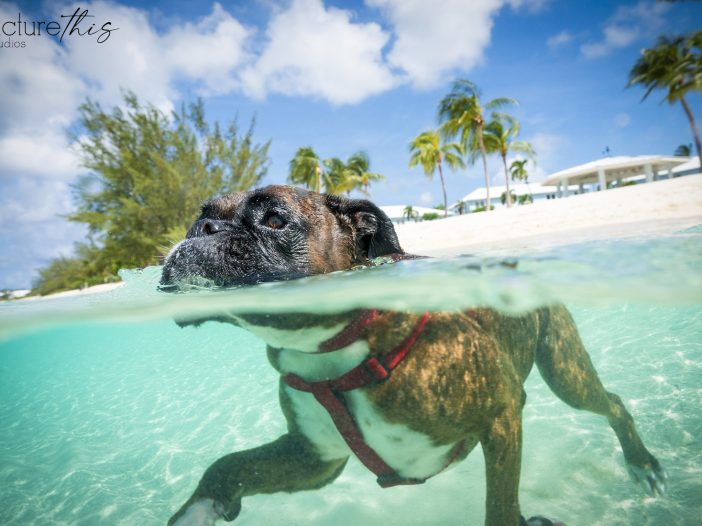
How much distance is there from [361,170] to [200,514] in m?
44.3

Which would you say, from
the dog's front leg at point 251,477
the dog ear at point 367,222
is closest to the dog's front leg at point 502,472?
the dog's front leg at point 251,477

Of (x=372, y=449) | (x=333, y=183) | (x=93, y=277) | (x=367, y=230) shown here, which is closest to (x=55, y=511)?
(x=372, y=449)

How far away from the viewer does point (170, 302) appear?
3.44m

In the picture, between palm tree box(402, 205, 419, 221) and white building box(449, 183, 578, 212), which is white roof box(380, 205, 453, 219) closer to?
palm tree box(402, 205, 419, 221)

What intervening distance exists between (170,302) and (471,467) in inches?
155

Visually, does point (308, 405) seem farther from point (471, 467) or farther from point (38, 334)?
point (38, 334)

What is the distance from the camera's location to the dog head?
2.78 metres

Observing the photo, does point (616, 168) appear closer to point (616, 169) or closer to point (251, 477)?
point (616, 169)

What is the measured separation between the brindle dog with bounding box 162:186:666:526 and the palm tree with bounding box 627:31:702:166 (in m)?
34.0

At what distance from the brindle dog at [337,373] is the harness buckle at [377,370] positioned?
0.16ft

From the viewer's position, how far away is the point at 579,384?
368 centimetres

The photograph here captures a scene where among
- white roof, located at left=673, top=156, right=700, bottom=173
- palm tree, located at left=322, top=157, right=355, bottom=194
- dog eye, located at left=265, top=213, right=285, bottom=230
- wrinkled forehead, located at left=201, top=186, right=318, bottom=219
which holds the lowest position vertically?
dog eye, located at left=265, top=213, right=285, bottom=230

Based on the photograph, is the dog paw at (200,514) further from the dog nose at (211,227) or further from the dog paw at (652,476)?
the dog paw at (652,476)

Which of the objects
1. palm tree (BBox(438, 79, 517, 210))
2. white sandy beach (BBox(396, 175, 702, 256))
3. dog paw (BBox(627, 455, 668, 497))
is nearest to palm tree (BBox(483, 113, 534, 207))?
palm tree (BBox(438, 79, 517, 210))
